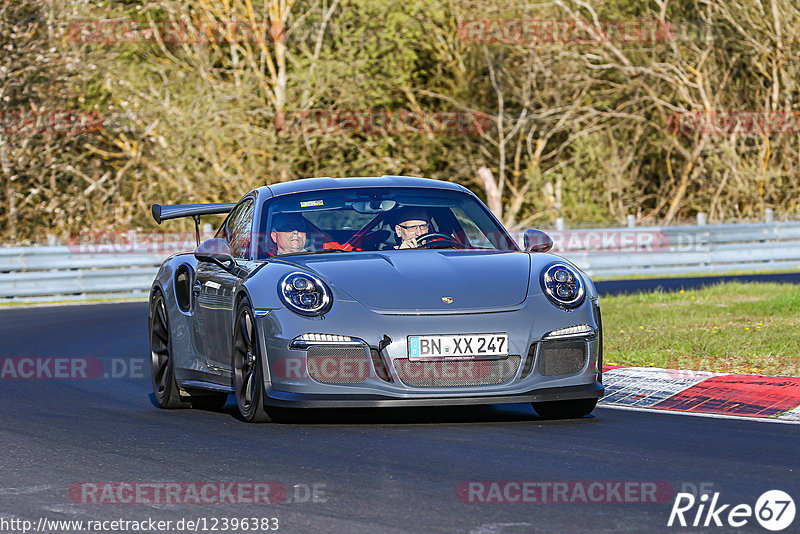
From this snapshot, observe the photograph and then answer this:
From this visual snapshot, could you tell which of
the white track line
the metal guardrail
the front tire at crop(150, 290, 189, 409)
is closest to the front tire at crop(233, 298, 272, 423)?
the front tire at crop(150, 290, 189, 409)

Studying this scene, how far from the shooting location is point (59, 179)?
2920 centimetres

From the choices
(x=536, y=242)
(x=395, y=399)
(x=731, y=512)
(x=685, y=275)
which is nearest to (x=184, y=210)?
(x=536, y=242)

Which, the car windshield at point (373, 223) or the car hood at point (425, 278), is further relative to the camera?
the car windshield at point (373, 223)

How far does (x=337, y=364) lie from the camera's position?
7340 mm

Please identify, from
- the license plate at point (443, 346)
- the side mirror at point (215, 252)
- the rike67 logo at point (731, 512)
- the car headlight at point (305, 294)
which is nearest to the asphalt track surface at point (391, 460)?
the rike67 logo at point (731, 512)

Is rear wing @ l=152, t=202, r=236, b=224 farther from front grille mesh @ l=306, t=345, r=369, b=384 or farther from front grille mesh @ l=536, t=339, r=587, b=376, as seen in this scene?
front grille mesh @ l=536, t=339, r=587, b=376

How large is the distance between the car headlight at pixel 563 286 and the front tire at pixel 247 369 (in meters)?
1.59

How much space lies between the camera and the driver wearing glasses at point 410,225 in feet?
27.7

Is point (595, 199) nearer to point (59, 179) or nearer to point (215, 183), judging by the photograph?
point (215, 183)

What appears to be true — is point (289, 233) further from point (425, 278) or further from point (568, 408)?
point (568, 408)

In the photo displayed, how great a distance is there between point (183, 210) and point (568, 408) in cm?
320

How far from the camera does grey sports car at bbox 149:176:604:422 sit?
729 centimetres

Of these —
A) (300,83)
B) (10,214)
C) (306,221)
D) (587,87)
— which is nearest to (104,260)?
(10,214)

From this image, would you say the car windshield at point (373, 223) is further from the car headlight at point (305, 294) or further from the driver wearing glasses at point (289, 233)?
the car headlight at point (305, 294)
